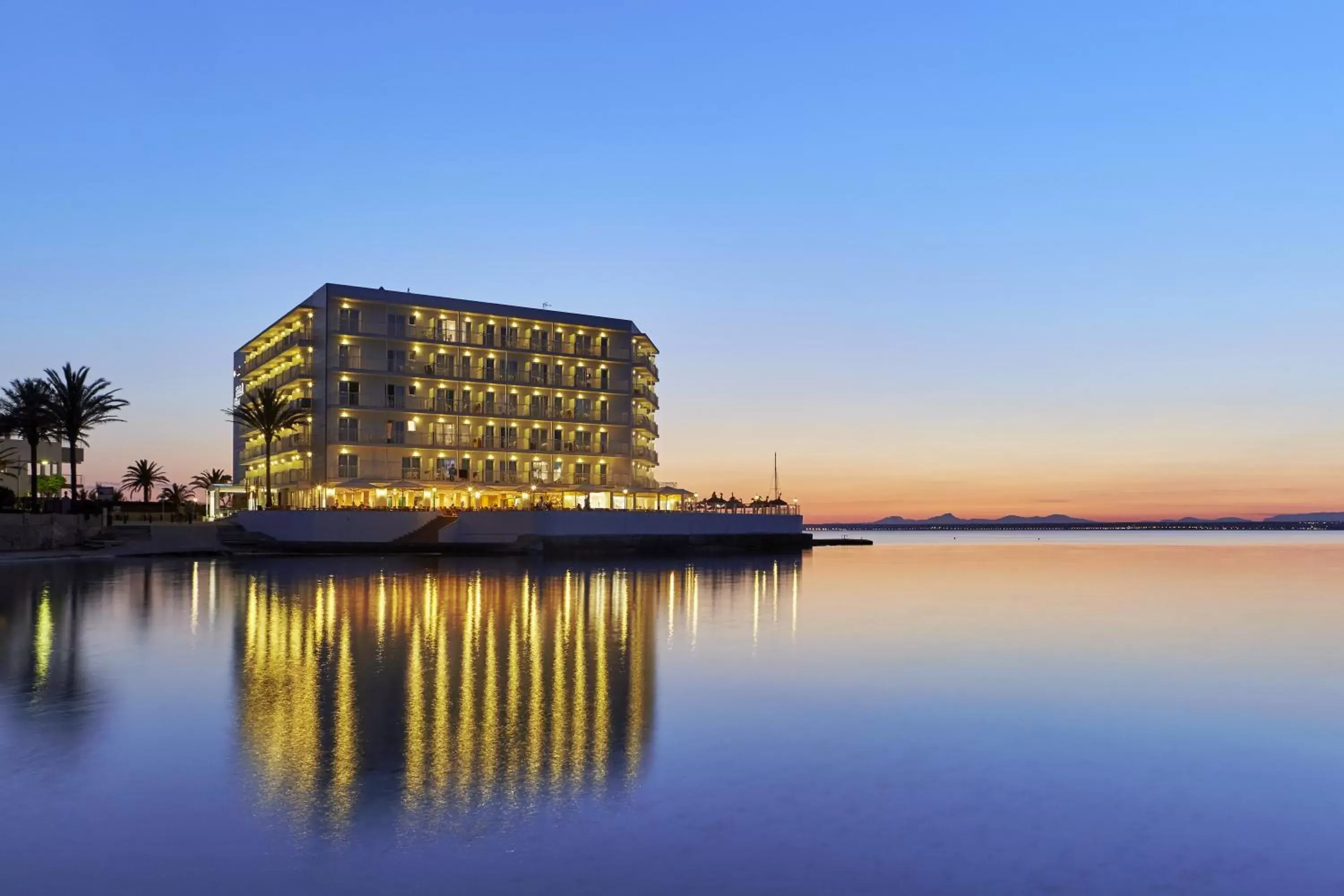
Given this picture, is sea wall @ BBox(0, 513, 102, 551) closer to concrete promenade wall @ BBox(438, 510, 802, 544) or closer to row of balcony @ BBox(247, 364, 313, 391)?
row of balcony @ BBox(247, 364, 313, 391)

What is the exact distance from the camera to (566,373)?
79562mm

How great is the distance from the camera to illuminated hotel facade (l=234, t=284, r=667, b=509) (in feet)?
230

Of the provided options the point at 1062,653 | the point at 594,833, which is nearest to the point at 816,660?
the point at 1062,653

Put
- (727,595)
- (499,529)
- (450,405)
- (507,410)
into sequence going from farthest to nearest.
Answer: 1. (507,410)
2. (450,405)
3. (499,529)
4. (727,595)

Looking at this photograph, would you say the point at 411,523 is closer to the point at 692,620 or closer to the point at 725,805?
the point at 692,620

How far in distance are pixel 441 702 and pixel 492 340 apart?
6558 centimetres

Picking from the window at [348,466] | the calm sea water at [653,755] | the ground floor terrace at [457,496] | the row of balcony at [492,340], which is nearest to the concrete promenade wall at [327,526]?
the ground floor terrace at [457,496]

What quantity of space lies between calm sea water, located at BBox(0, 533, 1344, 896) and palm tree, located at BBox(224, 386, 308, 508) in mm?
42172

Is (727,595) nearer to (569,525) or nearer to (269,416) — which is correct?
(569,525)

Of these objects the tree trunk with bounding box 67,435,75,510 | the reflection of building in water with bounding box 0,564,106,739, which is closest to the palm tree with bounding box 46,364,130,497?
the tree trunk with bounding box 67,435,75,510

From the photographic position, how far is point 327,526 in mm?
62531

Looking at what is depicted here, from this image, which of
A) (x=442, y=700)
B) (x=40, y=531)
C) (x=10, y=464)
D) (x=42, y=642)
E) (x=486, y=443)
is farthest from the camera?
(x=10, y=464)

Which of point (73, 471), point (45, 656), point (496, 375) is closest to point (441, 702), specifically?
point (45, 656)

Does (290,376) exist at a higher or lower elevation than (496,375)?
lower
